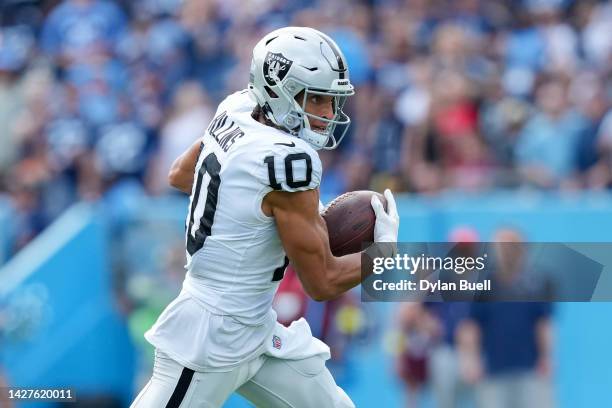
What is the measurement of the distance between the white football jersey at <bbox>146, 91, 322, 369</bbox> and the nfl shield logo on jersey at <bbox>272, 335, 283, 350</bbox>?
73mm

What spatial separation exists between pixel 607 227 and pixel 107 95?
465 centimetres

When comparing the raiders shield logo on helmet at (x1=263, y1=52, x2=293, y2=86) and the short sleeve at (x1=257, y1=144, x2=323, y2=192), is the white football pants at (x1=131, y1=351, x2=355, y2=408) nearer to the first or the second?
the short sleeve at (x1=257, y1=144, x2=323, y2=192)

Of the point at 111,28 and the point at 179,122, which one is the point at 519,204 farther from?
the point at 111,28

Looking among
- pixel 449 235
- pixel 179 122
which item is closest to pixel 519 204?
pixel 449 235

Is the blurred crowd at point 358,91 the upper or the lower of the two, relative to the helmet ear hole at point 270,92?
upper

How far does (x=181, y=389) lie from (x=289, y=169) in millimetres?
891

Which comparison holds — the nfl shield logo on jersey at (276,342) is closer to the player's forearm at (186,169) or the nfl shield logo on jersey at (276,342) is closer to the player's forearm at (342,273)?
the player's forearm at (342,273)

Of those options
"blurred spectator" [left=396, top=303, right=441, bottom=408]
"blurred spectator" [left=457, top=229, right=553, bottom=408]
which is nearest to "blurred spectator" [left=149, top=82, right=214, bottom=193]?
"blurred spectator" [left=396, top=303, right=441, bottom=408]

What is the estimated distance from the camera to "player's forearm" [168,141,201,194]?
4.92m

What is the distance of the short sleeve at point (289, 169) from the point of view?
14.1 ft

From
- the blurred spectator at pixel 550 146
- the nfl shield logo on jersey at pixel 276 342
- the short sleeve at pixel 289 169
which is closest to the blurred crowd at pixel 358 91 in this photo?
the blurred spectator at pixel 550 146

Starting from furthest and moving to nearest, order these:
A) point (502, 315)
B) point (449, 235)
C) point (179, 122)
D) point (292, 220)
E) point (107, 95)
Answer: point (107, 95) → point (179, 122) → point (449, 235) → point (502, 315) → point (292, 220)

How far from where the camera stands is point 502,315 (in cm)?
746

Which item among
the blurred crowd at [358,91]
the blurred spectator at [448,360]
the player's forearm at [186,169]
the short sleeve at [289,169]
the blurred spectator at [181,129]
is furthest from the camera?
the blurred spectator at [181,129]
